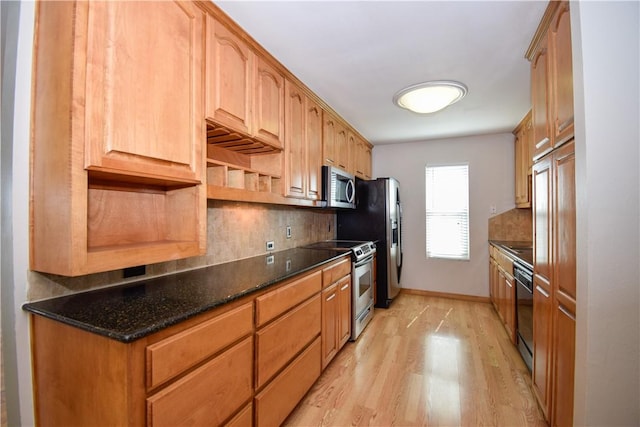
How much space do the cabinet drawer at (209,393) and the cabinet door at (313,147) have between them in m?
1.51

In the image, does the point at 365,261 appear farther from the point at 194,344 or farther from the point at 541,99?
the point at 194,344

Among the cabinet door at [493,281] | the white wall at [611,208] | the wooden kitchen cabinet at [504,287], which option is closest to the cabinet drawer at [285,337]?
the white wall at [611,208]

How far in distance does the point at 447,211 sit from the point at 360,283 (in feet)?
6.68

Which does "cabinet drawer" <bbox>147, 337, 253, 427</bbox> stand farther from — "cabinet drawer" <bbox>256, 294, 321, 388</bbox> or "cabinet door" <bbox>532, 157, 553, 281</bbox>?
"cabinet door" <bbox>532, 157, 553, 281</bbox>

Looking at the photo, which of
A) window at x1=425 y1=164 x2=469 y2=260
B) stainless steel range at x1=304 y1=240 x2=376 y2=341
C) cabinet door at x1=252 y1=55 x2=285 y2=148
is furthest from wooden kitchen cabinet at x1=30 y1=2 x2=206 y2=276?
window at x1=425 y1=164 x2=469 y2=260

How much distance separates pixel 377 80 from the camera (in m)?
2.29

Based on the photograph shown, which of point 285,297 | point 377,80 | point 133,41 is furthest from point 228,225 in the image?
point 377,80

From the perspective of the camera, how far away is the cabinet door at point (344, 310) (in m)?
2.46

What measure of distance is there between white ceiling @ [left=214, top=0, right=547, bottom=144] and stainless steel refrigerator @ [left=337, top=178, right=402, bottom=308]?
1.15 meters

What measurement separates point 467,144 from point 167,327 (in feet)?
13.9

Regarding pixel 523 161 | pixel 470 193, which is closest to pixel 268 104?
pixel 523 161

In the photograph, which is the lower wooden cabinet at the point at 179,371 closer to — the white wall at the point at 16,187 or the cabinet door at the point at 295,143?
the white wall at the point at 16,187

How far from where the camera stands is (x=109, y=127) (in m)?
1.04

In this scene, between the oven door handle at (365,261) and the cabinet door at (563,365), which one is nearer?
the cabinet door at (563,365)
